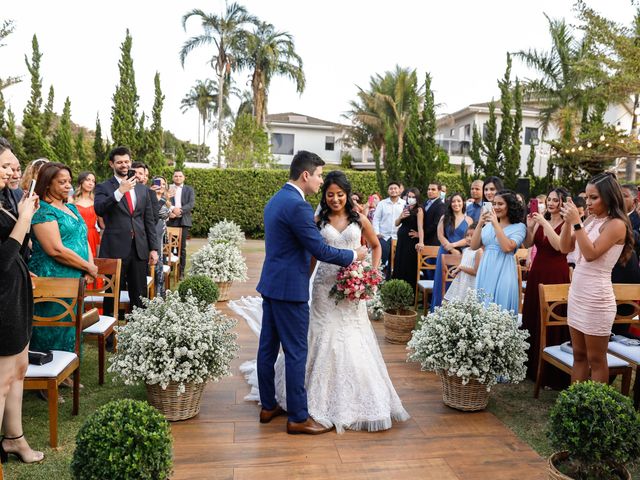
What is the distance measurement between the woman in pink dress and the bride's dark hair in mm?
1567

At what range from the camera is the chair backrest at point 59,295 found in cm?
393

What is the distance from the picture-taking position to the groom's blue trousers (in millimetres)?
3803

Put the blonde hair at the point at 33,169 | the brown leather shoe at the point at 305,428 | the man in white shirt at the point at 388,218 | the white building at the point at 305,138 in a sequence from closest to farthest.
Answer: the brown leather shoe at the point at 305,428
the blonde hair at the point at 33,169
the man in white shirt at the point at 388,218
the white building at the point at 305,138

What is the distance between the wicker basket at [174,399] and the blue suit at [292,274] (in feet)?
2.60

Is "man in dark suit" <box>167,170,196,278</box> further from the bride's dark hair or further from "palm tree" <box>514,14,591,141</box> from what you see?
"palm tree" <box>514,14,591,141</box>

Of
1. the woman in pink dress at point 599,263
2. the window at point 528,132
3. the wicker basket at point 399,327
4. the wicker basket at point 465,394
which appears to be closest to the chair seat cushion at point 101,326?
the wicker basket at point 465,394

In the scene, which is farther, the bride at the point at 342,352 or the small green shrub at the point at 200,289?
the small green shrub at the point at 200,289

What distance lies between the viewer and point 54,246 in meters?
4.02

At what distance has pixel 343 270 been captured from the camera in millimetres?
3996

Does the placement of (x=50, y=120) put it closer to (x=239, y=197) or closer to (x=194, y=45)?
(x=194, y=45)

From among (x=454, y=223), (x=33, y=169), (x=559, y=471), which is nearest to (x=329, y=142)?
(x=454, y=223)

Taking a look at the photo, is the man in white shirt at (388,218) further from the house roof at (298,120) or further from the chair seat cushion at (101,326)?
the house roof at (298,120)

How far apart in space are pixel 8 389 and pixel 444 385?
327 centimetres

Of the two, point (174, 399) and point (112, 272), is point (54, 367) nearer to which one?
point (174, 399)
